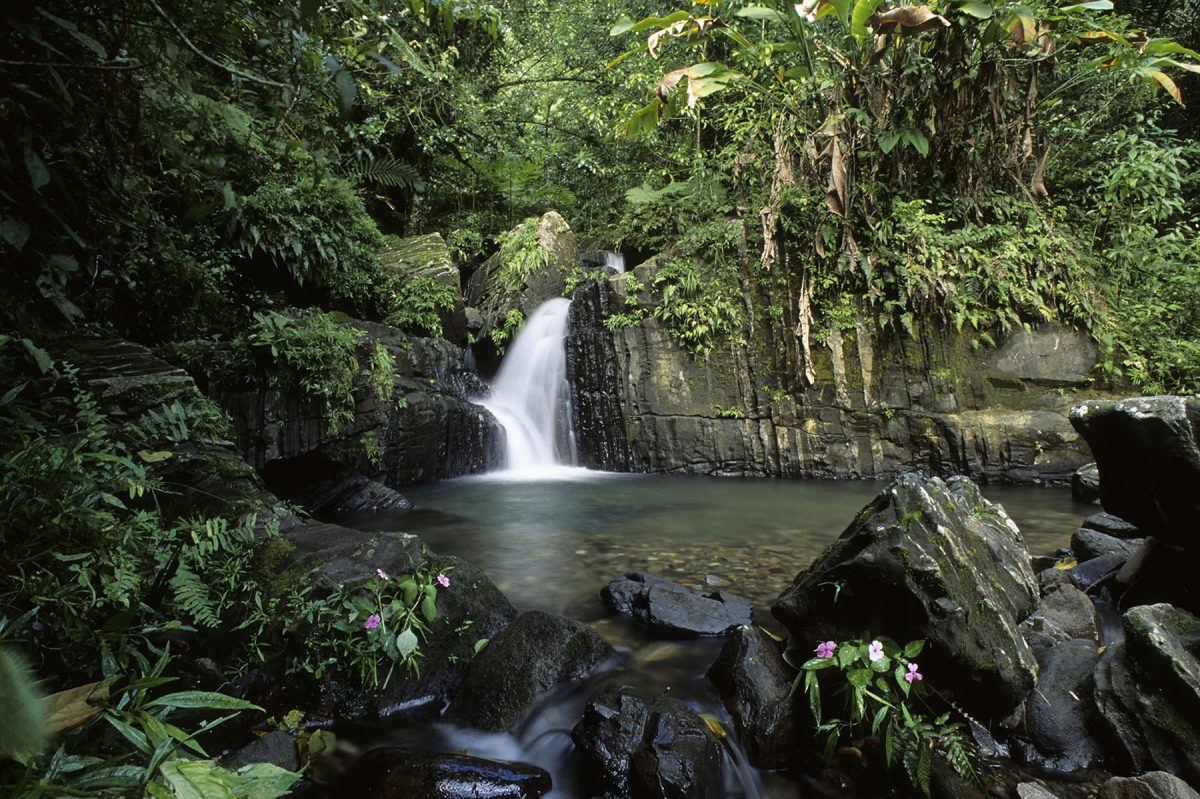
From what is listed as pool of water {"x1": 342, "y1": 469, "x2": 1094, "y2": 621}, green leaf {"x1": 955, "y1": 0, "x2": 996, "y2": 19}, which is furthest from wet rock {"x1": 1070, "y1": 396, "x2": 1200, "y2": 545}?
green leaf {"x1": 955, "y1": 0, "x2": 996, "y2": 19}

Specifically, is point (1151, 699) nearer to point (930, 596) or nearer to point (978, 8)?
point (930, 596)

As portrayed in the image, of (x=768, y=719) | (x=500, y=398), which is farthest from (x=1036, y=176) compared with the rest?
(x=768, y=719)

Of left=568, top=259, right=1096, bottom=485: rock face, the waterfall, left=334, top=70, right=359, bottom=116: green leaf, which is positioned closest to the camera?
left=334, top=70, right=359, bottom=116: green leaf

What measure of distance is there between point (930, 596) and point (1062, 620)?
1608 mm

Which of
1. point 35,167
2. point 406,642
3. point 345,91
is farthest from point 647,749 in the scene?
point 35,167

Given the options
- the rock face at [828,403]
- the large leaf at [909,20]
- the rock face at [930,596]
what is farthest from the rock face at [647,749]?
the large leaf at [909,20]

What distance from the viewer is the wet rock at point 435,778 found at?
218cm

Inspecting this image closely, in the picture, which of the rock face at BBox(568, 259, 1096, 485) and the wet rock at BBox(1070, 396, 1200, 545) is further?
the rock face at BBox(568, 259, 1096, 485)

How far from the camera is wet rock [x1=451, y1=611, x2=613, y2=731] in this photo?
2.78 metres

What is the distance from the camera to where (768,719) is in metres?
2.57

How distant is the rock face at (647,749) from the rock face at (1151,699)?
5.29 ft

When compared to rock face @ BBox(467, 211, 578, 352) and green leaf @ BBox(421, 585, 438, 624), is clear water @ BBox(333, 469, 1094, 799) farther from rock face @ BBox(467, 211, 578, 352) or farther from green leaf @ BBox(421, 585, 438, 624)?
rock face @ BBox(467, 211, 578, 352)

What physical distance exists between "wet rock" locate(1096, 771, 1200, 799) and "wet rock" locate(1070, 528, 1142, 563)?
300cm

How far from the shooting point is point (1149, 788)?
2.04 meters
